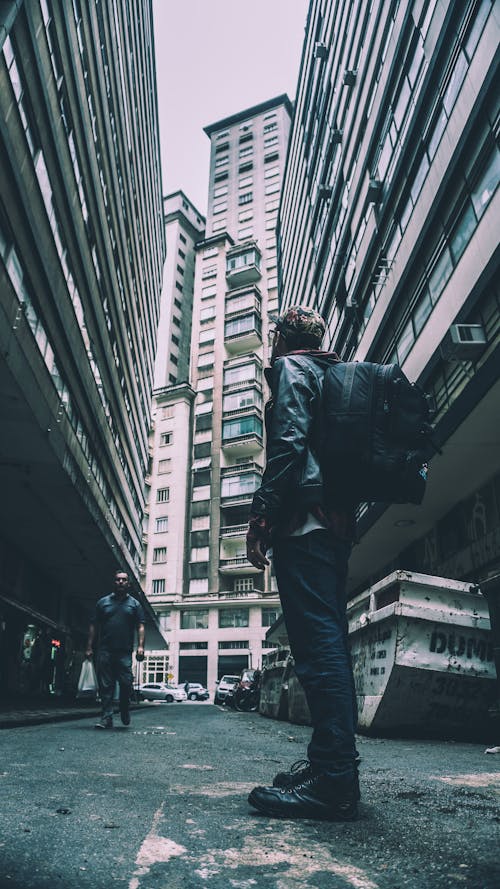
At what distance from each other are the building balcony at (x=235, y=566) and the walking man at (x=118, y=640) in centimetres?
4229

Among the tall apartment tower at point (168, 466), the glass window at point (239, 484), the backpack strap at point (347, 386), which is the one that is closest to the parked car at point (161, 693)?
the tall apartment tower at point (168, 466)

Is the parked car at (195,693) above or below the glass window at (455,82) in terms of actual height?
below

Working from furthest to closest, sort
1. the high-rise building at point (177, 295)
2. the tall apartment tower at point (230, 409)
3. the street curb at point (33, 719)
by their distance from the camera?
1. the high-rise building at point (177, 295)
2. the tall apartment tower at point (230, 409)
3. the street curb at point (33, 719)

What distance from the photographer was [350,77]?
21.0 metres

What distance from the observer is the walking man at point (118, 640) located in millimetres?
6773

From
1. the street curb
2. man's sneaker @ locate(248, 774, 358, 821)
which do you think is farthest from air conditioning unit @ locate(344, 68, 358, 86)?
man's sneaker @ locate(248, 774, 358, 821)

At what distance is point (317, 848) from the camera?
1538 millimetres

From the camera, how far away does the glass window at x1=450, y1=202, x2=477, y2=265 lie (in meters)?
10.5

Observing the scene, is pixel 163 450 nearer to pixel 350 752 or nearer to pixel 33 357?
pixel 33 357

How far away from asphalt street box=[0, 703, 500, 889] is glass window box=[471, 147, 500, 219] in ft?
30.9

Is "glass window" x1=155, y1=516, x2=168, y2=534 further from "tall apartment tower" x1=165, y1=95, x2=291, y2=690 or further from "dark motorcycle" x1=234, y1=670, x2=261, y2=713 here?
"dark motorcycle" x1=234, y1=670, x2=261, y2=713

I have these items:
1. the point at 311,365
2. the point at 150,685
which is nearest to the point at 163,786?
the point at 311,365

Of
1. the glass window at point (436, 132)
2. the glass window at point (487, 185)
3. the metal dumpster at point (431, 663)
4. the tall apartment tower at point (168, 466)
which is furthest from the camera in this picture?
the tall apartment tower at point (168, 466)

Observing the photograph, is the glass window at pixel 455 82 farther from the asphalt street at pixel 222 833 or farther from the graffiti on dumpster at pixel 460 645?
the asphalt street at pixel 222 833
